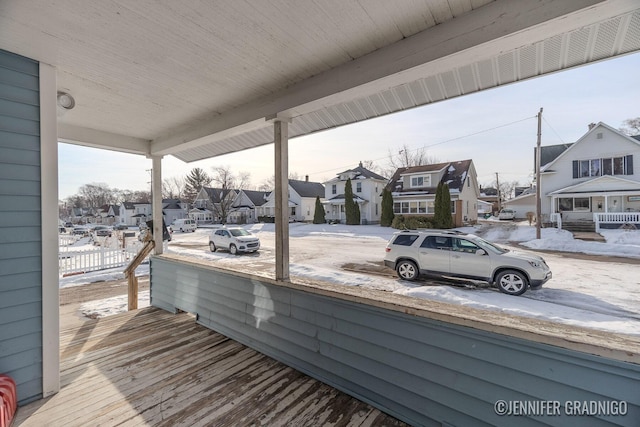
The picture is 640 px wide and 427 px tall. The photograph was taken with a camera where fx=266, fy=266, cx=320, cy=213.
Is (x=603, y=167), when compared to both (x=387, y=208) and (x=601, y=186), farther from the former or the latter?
(x=387, y=208)

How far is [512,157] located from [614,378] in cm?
273

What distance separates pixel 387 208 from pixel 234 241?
841cm

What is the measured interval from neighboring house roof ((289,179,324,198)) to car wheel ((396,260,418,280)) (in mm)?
20435

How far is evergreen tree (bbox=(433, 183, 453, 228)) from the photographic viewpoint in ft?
31.0

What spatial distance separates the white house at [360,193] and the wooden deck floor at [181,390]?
1826 cm

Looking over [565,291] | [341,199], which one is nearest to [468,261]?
[565,291]

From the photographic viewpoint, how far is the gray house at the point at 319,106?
52.6 inches

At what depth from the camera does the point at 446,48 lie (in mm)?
1518

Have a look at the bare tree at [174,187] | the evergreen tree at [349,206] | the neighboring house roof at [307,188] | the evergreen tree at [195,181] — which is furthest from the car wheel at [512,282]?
the bare tree at [174,187]

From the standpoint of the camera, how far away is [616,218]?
30.8ft

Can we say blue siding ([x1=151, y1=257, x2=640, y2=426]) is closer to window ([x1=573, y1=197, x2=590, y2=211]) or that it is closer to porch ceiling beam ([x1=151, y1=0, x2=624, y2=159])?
porch ceiling beam ([x1=151, y1=0, x2=624, y2=159])

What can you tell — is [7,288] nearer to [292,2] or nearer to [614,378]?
[292,2]

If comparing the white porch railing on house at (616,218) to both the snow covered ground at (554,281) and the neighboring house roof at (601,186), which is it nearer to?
the snow covered ground at (554,281)

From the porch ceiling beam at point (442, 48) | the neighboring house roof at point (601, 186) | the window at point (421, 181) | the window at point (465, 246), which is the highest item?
the window at point (421, 181)
